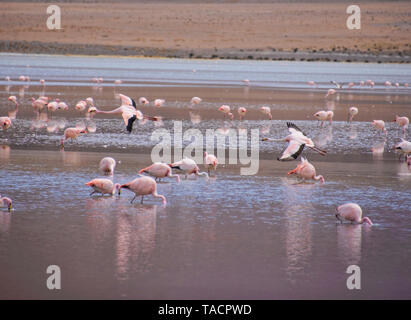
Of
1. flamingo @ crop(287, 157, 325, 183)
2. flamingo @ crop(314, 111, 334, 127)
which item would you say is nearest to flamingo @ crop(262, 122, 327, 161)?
flamingo @ crop(287, 157, 325, 183)

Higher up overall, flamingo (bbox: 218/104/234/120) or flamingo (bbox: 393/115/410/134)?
flamingo (bbox: 218/104/234/120)

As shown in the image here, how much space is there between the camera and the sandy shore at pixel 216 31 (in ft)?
209

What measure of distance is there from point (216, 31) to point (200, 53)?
15.4 m

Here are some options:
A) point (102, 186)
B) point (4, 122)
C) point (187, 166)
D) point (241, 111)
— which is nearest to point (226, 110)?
point (241, 111)

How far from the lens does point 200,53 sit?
63406 millimetres

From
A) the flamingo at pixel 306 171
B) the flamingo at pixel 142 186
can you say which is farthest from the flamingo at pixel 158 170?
the flamingo at pixel 306 171

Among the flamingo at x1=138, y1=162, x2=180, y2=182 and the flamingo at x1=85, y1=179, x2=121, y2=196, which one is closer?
the flamingo at x1=85, y1=179, x2=121, y2=196

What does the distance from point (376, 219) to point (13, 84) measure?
22.9 m

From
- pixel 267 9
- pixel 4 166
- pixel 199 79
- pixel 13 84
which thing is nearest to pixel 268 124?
pixel 4 166

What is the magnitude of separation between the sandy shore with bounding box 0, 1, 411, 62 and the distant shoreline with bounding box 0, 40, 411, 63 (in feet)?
0.26

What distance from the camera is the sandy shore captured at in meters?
63.6

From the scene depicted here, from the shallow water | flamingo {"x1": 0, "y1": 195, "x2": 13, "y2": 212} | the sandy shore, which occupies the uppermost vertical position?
the sandy shore

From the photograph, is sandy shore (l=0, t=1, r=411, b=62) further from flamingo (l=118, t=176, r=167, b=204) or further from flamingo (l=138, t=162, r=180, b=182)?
flamingo (l=118, t=176, r=167, b=204)
